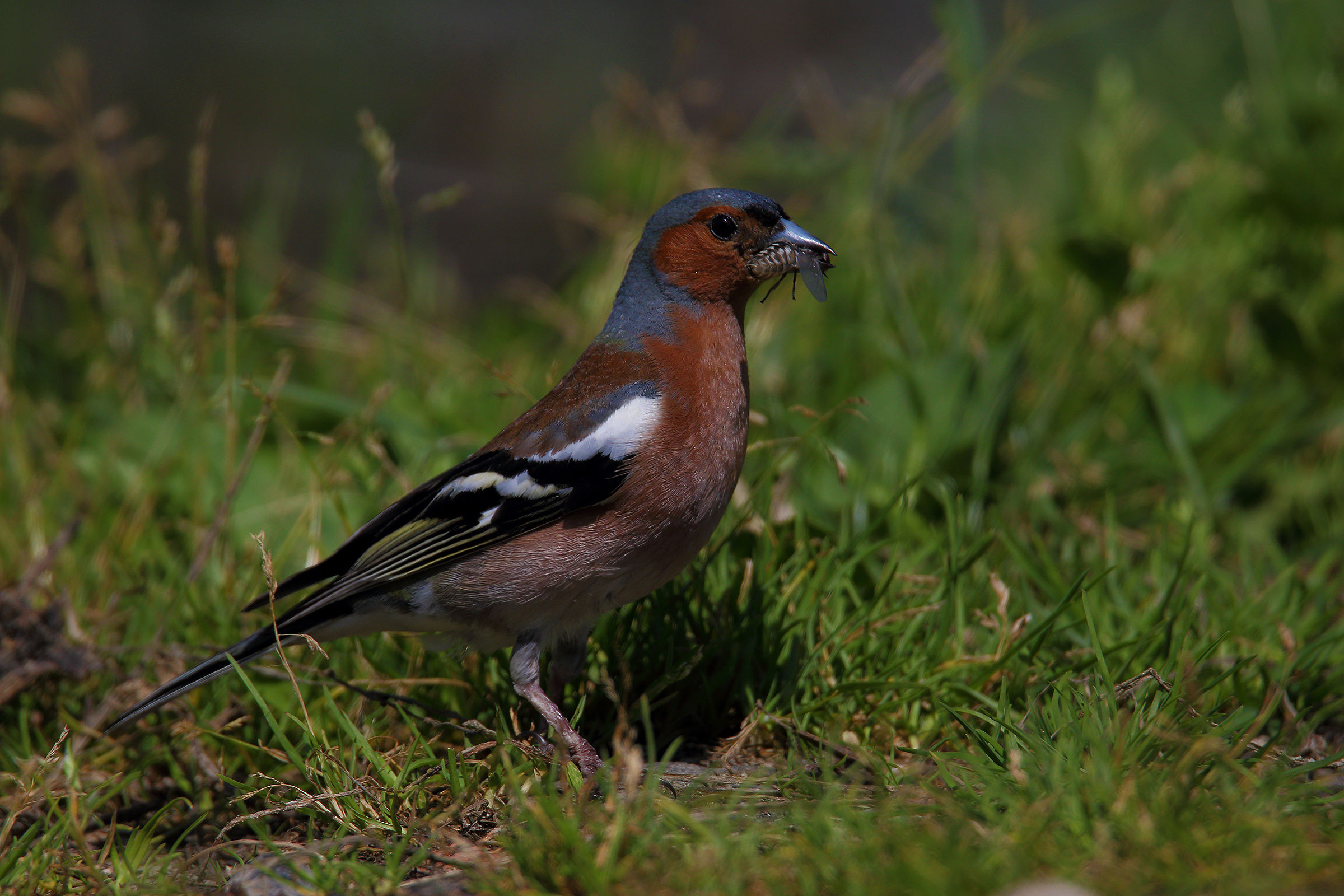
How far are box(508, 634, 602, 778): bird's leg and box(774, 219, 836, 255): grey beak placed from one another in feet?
4.21

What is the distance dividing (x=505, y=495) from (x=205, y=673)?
0.89 meters

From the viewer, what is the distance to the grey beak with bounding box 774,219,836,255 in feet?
10.6

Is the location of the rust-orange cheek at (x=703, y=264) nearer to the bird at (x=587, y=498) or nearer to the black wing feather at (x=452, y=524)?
the bird at (x=587, y=498)

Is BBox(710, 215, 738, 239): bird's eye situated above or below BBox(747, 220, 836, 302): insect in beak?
above

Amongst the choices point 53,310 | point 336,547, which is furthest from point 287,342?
point 336,547

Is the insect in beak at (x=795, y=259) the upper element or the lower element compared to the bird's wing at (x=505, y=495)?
upper

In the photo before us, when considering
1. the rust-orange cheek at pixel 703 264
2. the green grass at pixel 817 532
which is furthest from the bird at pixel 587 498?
the green grass at pixel 817 532

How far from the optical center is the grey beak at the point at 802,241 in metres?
3.22

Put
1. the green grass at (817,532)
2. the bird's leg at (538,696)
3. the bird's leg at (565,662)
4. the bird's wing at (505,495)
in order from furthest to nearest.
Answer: the bird's leg at (565,662) → the bird's wing at (505,495) → the bird's leg at (538,696) → the green grass at (817,532)

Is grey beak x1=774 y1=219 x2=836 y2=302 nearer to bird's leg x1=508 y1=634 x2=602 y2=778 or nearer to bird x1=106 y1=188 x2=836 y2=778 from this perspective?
bird x1=106 y1=188 x2=836 y2=778

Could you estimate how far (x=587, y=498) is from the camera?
2.97 meters

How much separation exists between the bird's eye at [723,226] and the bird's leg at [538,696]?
1.21 meters

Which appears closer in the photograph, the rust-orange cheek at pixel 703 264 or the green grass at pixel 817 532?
the green grass at pixel 817 532

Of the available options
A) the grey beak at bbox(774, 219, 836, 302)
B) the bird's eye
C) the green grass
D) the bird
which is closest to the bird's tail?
the bird
